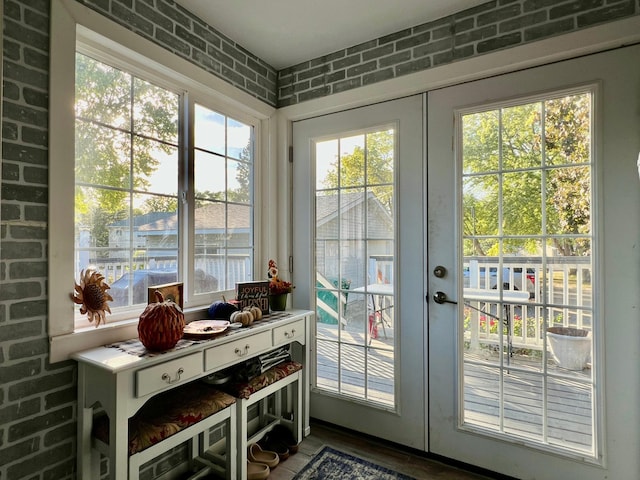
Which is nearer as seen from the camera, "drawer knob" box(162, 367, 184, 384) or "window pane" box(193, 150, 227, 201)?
"drawer knob" box(162, 367, 184, 384)

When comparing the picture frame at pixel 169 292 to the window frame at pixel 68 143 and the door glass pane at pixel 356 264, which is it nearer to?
the window frame at pixel 68 143

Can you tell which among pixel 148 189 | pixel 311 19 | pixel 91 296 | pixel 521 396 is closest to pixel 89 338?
pixel 91 296

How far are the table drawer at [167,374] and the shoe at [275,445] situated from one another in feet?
2.97

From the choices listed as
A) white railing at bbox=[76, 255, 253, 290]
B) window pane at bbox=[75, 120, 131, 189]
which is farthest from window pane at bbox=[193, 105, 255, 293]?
window pane at bbox=[75, 120, 131, 189]

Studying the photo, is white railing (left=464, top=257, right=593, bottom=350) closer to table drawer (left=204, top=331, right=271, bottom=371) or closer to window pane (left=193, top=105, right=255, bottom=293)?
table drawer (left=204, top=331, right=271, bottom=371)

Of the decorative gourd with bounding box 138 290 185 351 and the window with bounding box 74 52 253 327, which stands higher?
the window with bounding box 74 52 253 327

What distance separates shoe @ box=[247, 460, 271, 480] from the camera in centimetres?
178

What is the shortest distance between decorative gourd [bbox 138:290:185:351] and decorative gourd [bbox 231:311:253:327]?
0.42 metres

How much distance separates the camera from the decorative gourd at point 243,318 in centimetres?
182

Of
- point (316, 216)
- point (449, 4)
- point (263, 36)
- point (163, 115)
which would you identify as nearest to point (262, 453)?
point (316, 216)

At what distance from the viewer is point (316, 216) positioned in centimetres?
243

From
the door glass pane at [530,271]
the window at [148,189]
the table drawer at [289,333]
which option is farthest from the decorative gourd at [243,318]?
the door glass pane at [530,271]

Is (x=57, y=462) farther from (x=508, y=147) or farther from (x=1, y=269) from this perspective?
(x=508, y=147)

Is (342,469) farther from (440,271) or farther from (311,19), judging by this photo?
(311,19)
